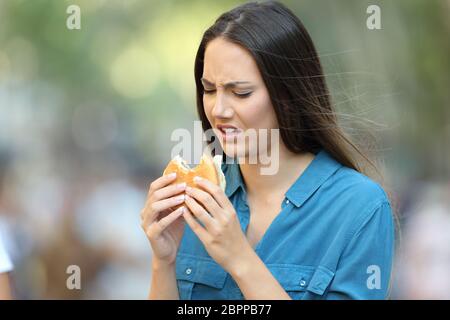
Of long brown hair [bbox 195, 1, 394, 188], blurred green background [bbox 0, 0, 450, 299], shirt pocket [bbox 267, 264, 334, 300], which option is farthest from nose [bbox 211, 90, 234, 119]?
blurred green background [bbox 0, 0, 450, 299]

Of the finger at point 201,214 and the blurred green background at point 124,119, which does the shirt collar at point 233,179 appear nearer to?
the finger at point 201,214

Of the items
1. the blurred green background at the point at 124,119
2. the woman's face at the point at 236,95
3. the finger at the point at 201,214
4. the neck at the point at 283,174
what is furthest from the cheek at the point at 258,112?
the blurred green background at the point at 124,119

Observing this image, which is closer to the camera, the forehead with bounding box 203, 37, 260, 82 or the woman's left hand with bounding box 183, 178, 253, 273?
the woman's left hand with bounding box 183, 178, 253, 273

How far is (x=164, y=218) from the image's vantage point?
1817mm

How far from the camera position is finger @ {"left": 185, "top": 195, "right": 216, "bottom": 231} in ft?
5.70

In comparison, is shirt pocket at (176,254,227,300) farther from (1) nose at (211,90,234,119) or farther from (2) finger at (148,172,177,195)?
(1) nose at (211,90,234,119)

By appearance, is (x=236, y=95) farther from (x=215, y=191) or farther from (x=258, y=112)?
(x=215, y=191)

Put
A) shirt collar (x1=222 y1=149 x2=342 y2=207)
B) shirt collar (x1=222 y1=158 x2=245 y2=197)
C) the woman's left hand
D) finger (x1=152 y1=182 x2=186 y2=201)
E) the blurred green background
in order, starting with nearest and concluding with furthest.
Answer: the woman's left hand < finger (x1=152 y1=182 x2=186 y2=201) < shirt collar (x1=222 y1=149 x2=342 y2=207) < shirt collar (x1=222 y1=158 x2=245 y2=197) < the blurred green background

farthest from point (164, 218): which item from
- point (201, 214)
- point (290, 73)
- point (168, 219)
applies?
point (290, 73)

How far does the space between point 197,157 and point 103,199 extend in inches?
54.8

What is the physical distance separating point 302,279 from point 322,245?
0.12 m

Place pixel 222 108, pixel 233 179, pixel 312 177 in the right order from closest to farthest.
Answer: pixel 222 108
pixel 312 177
pixel 233 179

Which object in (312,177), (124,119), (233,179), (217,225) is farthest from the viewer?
(124,119)
